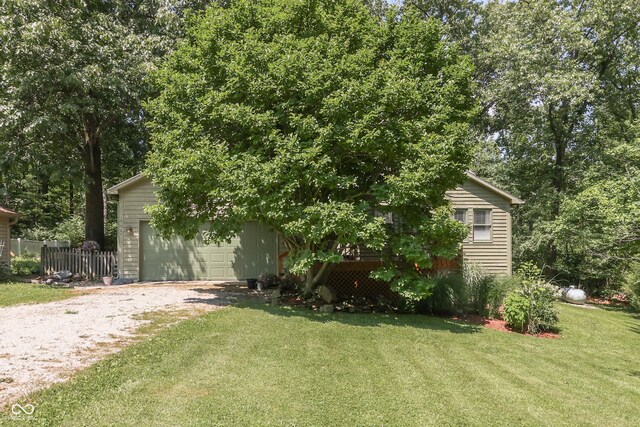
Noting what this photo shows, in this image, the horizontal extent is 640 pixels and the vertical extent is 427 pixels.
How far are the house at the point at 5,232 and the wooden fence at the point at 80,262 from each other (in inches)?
58.6

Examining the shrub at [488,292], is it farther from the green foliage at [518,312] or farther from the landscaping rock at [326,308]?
the landscaping rock at [326,308]

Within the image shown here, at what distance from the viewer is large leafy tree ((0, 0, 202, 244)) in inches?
473

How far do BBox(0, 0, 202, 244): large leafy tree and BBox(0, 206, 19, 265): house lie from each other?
6.12 ft

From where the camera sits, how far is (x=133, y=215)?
13461 mm

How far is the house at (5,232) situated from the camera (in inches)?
569

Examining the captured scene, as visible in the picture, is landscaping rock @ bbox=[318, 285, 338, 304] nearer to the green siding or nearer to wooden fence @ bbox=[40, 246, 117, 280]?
wooden fence @ bbox=[40, 246, 117, 280]

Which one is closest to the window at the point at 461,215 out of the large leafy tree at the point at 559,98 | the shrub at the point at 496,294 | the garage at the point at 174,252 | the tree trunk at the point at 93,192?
the large leafy tree at the point at 559,98

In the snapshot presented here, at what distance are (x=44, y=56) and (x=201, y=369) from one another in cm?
1177

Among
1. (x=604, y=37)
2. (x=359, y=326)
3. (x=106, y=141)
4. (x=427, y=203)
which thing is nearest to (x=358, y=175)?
(x=427, y=203)

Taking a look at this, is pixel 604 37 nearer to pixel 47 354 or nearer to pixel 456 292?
pixel 456 292

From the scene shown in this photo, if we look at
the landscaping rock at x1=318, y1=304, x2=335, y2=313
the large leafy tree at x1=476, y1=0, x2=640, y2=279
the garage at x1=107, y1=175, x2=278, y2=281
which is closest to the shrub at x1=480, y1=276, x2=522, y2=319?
the landscaping rock at x1=318, y1=304, x2=335, y2=313

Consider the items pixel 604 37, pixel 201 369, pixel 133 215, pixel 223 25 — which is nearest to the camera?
pixel 201 369

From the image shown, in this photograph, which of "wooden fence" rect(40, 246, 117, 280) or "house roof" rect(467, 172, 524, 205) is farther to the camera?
"house roof" rect(467, 172, 524, 205)

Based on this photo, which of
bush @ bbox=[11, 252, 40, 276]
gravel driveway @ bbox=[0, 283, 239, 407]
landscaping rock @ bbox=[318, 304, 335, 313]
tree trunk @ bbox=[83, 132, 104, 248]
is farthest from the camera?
tree trunk @ bbox=[83, 132, 104, 248]
